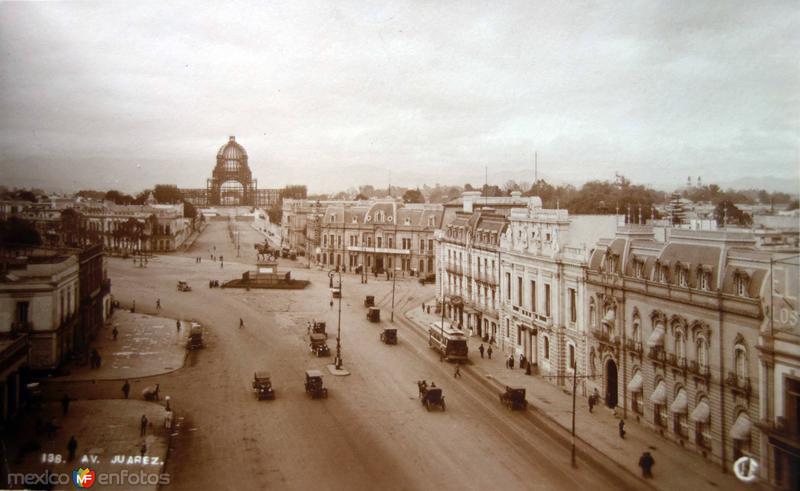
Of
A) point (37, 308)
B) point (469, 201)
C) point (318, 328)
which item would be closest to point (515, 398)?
point (318, 328)

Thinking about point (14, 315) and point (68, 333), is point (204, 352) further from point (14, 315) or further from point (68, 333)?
point (14, 315)

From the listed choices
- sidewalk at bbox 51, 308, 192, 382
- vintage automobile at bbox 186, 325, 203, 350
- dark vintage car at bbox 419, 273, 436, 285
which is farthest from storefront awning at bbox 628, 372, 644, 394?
dark vintage car at bbox 419, 273, 436, 285

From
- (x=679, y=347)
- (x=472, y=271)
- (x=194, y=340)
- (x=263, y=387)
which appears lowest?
(x=263, y=387)

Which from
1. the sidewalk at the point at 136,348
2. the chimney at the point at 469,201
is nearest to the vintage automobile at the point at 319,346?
the sidewalk at the point at 136,348

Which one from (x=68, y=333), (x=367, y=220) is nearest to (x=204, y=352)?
(x=68, y=333)

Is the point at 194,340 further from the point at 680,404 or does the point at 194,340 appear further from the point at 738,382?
the point at 738,382

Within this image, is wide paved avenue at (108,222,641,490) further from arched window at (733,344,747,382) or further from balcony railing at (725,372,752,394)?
arched window at (733,344,747,382)

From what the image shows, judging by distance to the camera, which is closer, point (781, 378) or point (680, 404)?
point (781, 378)
